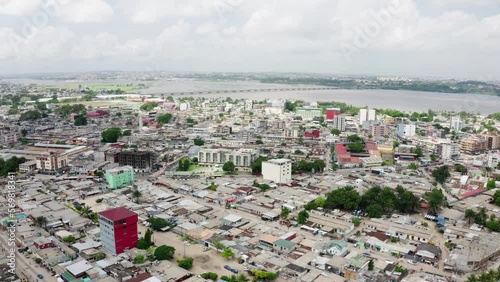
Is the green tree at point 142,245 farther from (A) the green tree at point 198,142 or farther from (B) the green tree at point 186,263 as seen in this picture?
(A) the green tree at point 198,142

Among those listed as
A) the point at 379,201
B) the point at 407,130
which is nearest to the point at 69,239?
the point at 379,201

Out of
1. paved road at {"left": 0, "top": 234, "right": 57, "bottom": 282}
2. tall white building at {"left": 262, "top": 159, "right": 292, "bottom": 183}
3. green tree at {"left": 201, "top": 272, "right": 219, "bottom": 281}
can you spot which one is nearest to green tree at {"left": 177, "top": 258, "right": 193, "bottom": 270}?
green tree at {"left": 201, "top": 272, "right": 219, "bottom": 281}

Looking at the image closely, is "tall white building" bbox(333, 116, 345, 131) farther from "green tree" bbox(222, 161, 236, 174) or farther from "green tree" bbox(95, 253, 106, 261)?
"green tree" bbox(95, 253, 106, 261)

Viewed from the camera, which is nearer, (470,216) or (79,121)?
(470,216)

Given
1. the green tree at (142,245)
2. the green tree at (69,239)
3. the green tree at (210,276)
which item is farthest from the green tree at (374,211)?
the green tree at (69,239)

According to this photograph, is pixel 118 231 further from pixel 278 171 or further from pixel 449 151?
pixel 449 151

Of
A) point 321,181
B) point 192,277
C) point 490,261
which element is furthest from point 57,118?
point 490,261

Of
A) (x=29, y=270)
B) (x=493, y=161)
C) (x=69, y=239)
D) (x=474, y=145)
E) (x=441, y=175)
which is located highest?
(x=474, y=145)
